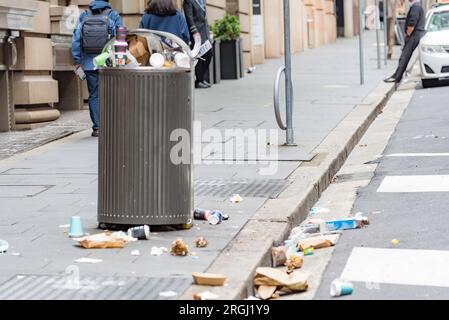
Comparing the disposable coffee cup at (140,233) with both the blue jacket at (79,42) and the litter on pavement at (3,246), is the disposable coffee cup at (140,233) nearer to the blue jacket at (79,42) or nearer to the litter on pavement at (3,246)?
the litter on pavement at (3,246)

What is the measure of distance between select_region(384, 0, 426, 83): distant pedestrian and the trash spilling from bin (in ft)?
51.7

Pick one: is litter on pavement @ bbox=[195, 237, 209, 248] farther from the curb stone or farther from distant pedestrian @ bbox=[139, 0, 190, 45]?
distant pedestrian @ bbox=[139, 0, 190, 45]

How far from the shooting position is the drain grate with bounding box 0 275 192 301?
18.0ft

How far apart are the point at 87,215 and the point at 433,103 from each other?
1096 centimetres

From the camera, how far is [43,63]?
14.6m

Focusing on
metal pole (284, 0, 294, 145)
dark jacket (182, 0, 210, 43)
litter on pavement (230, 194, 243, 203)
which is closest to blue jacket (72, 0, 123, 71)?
metal pole (284, 0, 294, 145)

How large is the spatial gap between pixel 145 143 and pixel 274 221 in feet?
3.79

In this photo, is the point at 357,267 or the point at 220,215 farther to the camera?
the point at 220,215

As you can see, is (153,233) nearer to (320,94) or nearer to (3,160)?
(3,160)

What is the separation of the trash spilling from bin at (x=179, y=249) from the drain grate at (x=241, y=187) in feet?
7.09

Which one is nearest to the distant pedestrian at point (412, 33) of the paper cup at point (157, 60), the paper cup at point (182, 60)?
the paper cup at point (182, 60)

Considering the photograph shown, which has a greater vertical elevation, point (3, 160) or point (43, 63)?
point (43, 63)

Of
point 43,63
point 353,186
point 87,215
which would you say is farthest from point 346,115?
point 87,215

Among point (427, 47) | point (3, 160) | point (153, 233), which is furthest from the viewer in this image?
point (427, 47)
